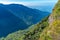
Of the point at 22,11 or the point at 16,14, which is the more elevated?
the point at 22,11

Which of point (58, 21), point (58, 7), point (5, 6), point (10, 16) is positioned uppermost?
point (5, 6)

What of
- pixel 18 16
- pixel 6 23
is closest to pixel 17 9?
pixel 18 16

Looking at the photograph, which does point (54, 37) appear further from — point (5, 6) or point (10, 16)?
point (5, 6)

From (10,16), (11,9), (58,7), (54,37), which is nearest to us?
(54,37)

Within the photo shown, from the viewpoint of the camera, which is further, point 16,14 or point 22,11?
point 22,11

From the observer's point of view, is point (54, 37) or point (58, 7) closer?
point (54, 37)

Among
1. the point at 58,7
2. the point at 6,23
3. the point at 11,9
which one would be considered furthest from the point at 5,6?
the point at 58,7

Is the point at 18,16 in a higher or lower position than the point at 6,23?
higher

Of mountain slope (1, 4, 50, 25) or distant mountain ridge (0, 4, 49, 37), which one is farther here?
mountain slope (1, 4, 50, 25)

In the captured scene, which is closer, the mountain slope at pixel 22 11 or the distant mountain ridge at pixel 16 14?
the distant mountain ridge at pixel 16 14

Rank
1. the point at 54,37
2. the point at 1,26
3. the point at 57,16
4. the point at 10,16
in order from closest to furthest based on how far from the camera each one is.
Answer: the point at 54,37 → the point at 57,16 → the point at 1,26 → the point at 10,16
